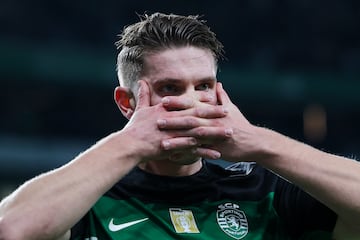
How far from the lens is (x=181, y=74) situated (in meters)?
2.08

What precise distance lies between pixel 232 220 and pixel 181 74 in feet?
1.48

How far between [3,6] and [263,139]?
9.96m

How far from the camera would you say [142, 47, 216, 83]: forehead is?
209cm

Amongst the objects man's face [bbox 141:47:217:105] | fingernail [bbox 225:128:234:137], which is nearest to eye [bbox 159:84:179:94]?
man's face [bbox 141:47:217:105]

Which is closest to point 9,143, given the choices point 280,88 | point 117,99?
point 280,88

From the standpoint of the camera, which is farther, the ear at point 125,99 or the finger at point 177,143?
the ear at point 125,99

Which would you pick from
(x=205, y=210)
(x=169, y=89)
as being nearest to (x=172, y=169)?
(x=205, y=210)

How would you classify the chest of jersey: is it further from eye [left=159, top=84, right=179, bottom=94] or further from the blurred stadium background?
the blurred stadium background

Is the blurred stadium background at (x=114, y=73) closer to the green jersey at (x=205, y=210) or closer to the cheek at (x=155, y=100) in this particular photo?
the green jersey at (x=205, y=210)

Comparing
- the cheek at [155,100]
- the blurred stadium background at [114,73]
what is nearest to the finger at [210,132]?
the cheek at [155,100]

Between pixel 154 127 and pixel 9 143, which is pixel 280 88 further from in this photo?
pixel 154 127

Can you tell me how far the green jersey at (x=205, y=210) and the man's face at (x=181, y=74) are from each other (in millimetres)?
289

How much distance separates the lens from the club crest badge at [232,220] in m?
2.13

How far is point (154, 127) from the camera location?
196 cm
